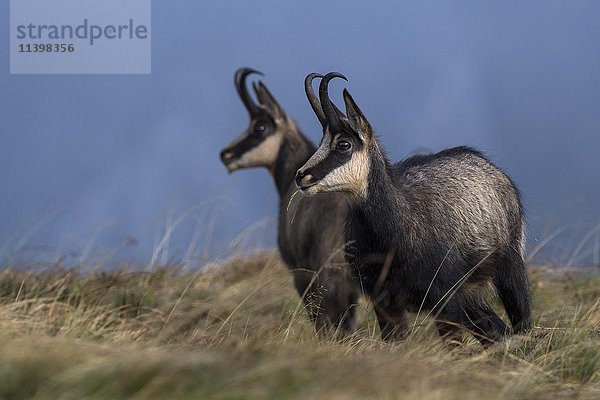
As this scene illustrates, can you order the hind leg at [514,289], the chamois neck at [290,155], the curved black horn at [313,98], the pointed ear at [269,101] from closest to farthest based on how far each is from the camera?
the curved black horn at [313,98] < the hind leg at [514,289] < the chamois neck at [290,155] < the pointed ear at [269,101]

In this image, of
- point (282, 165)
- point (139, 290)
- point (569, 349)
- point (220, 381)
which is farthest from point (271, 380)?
point (282, 165)

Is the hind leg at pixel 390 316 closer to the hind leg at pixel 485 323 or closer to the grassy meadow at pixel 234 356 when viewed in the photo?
the grassy meadow at pixel 234 356

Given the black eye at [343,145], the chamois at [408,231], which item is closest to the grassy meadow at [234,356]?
the chamois at [408,231]

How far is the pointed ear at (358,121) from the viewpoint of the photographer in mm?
7113

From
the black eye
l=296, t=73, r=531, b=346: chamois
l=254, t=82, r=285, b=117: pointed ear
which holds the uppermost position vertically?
l=254, t=82, r=285, b=117: pointed ear

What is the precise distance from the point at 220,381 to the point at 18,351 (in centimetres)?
97

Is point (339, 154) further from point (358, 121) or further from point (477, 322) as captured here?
point (477, 322)

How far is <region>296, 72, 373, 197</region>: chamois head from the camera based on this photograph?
7.04 meters

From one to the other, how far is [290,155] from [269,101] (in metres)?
0.64

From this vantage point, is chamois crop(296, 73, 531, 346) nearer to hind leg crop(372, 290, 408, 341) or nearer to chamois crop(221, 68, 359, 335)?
hind leg crop(372, 290, 408, 341)

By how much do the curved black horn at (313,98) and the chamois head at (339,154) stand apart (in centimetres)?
5

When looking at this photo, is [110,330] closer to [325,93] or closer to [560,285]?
[325,93]

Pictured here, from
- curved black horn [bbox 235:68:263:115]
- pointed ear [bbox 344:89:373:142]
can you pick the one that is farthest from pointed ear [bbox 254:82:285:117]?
pointed ear [bbox 344:89:373:142]

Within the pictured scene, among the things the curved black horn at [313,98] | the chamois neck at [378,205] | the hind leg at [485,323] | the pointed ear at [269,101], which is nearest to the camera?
the chamois neck at [378,205]
